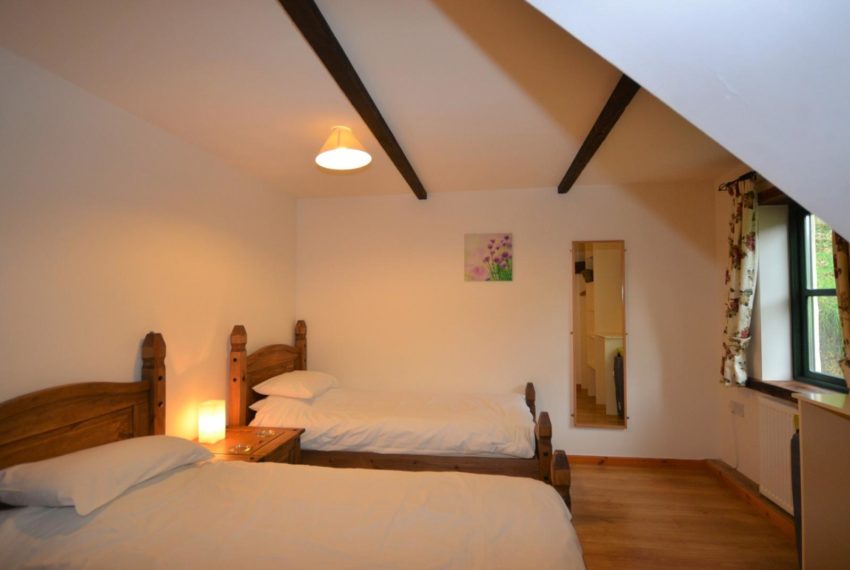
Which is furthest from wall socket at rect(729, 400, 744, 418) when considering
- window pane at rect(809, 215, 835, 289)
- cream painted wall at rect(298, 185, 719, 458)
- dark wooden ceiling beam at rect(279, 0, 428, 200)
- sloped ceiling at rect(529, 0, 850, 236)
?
dark wooden ceiling beam at rect(279, 0, 428, 200)

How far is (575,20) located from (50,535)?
7.08 ft

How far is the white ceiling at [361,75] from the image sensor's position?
1.39 metres

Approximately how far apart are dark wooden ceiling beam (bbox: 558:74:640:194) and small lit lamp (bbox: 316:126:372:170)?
1.23 m

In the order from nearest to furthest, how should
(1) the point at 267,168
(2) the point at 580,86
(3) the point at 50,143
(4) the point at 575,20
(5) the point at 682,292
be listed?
(4) the point at 575,20, (3) the point at 50,143, (2) the point at 580,86, (1) the point at 267,168, (5) the point at 682,292

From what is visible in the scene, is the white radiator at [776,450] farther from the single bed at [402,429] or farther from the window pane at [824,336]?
the single bed at [402,429]

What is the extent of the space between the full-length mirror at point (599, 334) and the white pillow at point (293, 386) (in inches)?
85.7

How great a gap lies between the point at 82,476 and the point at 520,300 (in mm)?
3024

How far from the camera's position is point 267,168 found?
297 cm

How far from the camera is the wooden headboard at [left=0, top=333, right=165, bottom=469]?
147 centimetres

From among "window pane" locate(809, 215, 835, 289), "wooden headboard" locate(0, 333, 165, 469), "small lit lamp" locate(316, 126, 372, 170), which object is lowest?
"wooden headboard" locate(0, 333, 165, 469)

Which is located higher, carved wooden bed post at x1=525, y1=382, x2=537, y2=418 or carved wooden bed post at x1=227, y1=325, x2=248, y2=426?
carved wooden bed post at x1=227, y1=325, x2=248, y2=426

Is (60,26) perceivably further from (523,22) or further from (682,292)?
(682,292)

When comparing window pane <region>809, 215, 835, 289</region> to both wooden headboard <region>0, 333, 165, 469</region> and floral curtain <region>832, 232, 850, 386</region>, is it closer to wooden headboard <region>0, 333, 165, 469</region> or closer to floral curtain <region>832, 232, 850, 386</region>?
floral curtain <region>832, 232, 850, 386</region>

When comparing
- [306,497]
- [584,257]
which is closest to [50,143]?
[306,497]
